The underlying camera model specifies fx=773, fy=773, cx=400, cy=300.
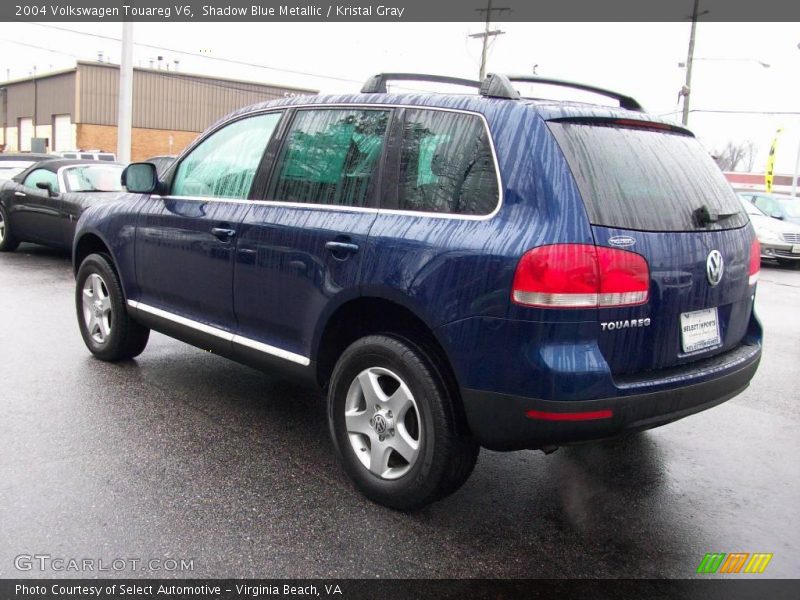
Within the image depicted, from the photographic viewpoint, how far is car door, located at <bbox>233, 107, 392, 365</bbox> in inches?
143

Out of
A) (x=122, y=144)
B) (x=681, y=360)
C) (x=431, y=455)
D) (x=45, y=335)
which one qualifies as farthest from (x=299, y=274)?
(x=122, y=144)

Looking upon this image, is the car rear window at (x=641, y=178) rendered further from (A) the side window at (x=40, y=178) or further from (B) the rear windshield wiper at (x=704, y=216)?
(A) the side window at (x=40, y=178)

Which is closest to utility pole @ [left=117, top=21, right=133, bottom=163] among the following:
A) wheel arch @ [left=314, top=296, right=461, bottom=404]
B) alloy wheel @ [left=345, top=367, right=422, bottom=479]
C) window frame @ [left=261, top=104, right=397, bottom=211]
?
window frame @ [left=261, top=104, right=397, bottom=211]

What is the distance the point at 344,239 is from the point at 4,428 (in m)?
2.30

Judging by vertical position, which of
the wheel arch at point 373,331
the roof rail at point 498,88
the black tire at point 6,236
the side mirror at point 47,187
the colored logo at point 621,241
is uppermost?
the roof rail at point 498,88

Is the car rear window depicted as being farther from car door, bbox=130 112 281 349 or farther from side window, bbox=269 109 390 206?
car door, bbox=130 112 281 349

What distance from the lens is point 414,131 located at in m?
3.57

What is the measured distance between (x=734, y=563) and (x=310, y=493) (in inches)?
73.4

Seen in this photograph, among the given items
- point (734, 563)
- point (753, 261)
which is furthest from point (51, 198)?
point (734, 563)

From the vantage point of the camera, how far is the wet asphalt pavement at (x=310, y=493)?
3.11 m

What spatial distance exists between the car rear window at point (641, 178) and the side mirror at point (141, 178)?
2855mm

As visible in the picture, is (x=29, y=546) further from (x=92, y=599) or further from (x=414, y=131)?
(x=414, y=131)

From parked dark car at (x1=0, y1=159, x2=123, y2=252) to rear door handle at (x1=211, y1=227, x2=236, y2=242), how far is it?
668 centimetres

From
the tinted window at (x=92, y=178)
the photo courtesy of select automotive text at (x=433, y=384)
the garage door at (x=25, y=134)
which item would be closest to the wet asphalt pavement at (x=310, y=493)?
the photo courtesy of select automotive text at (x=433, y=384)
